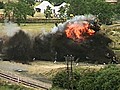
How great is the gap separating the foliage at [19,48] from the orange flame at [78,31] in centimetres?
619

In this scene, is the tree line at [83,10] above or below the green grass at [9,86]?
above

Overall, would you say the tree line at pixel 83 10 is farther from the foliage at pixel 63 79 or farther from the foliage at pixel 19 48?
the foliage at pixel 63 79

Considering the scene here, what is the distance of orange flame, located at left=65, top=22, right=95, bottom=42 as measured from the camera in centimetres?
6172

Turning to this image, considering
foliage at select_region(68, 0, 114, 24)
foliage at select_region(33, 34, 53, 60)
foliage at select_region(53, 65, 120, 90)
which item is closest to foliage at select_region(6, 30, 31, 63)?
foliage at select_region(33, 34, 53, 60)

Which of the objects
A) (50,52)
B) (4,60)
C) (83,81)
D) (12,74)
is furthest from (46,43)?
(83,81)

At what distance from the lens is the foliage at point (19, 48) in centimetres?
6022

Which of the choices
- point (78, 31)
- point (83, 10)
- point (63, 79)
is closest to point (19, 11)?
point (83, 10)

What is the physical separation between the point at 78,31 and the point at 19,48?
29.8 feet

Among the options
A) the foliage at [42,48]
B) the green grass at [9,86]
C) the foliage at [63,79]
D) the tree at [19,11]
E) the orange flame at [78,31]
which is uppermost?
the tree at [19,11]

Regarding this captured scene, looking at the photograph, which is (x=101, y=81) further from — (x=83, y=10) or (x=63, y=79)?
(x=83, y=10)

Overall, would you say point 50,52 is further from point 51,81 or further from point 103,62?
point 51,81

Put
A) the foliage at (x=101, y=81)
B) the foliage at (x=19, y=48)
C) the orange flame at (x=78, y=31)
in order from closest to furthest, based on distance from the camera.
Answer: the foliage at (x=101, y=81), the foliage at (x=19, y=48), the orange flame at (x=78, y=31)

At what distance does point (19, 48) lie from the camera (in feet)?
198

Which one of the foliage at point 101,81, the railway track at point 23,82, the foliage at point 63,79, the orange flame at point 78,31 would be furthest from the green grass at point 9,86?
the orange flame at point 78,31
